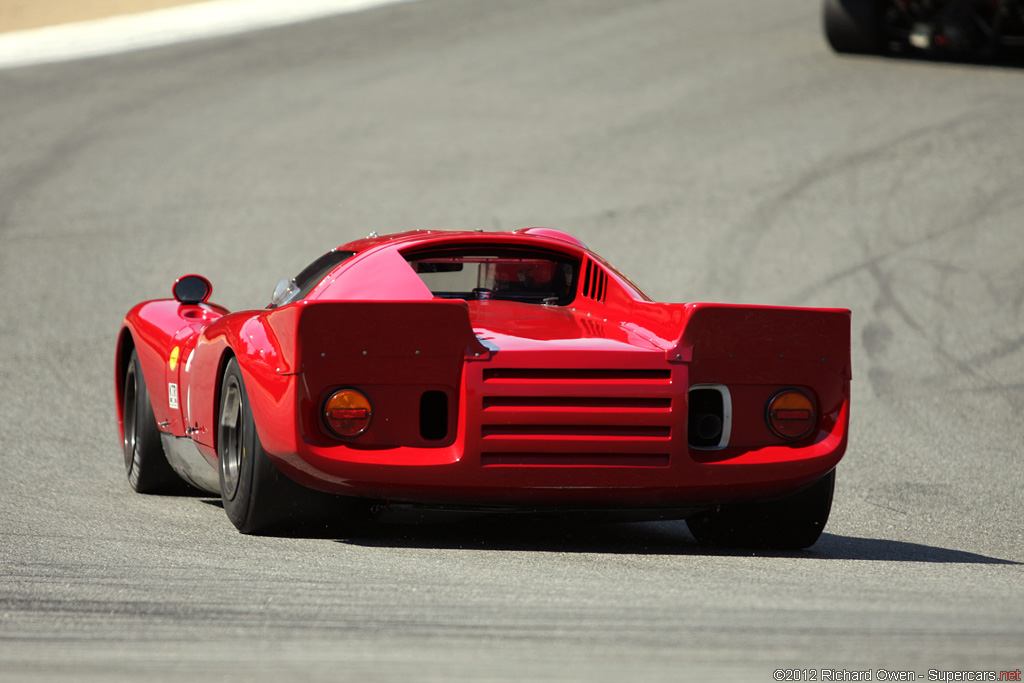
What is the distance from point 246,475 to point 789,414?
189cm

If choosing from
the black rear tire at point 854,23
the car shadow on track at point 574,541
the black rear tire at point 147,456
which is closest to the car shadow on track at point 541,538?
the car shadow on track at point 574,541

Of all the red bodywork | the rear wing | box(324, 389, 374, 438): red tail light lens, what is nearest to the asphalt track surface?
the red bodywork

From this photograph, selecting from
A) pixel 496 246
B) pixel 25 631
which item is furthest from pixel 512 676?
pixel 496 246

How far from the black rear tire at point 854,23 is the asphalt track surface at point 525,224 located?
0.32m

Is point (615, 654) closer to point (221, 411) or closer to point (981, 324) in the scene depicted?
point (221, 411)

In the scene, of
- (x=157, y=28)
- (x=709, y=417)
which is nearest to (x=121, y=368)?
(x=709, y=417)

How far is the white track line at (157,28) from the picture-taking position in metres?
18.8

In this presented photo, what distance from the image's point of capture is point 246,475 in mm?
4602

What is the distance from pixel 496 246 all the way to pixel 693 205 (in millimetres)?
7057

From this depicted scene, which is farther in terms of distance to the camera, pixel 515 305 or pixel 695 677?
pixel 515 305

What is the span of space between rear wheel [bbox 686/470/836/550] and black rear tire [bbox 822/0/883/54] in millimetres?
12504

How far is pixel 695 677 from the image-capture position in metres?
2.66

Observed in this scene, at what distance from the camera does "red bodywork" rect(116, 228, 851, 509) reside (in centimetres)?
436

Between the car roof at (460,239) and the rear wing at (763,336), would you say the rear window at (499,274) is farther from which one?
the rear wing at (763,336)
